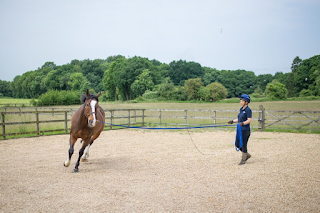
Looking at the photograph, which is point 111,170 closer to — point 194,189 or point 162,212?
point 194,189

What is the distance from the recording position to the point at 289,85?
4744 centimetres

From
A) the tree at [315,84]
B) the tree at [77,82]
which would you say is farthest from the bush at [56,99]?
the tree at [315,84]

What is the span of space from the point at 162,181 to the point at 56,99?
3930 cm

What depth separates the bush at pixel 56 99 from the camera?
3900 cm

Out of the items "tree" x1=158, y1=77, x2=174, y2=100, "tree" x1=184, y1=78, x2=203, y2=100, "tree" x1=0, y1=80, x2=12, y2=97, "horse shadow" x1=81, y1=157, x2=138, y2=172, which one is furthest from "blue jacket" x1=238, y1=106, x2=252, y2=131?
"tree" x1=0, y1=80, x2=12, y2=97

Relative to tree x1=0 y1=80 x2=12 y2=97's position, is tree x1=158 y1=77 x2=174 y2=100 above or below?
below

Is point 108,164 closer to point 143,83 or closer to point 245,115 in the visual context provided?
point 245,115

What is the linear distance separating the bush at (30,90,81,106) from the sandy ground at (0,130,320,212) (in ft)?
108

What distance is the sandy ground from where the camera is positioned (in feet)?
13.3

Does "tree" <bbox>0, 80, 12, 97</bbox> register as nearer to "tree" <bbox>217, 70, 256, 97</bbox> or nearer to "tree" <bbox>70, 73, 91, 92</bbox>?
"tree" <bbox>70, 73, 91, 92</bbox>

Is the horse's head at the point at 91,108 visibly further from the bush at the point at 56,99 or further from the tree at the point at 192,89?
the tree at the point at 192,89

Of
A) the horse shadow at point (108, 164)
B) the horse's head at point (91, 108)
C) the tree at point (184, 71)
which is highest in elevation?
the tree at point (184, 71)

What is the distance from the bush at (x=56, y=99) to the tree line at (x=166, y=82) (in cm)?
1272

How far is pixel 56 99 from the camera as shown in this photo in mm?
40562
